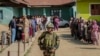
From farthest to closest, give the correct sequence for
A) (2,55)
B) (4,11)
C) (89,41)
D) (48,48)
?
(4,11) → (89,41) → (2,55) → (48,48)

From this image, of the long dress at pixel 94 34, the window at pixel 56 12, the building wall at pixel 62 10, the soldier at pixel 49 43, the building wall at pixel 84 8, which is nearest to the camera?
the soldier at pixel 49 43

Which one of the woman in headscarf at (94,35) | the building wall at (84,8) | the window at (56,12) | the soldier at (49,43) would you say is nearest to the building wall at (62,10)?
the window at (56,12)

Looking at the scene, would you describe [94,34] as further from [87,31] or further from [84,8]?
[84,8]

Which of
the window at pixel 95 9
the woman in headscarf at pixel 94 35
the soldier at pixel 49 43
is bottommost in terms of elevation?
the woman in headscarf at pixel 94 35

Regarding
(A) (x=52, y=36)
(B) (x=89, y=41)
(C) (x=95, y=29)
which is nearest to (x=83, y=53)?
(C) (x=95, y=29)

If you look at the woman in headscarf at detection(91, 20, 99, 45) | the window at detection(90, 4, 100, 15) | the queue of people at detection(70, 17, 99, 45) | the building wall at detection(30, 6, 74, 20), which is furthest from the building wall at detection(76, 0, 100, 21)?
the woman in headscarf at detection(91, 20, 99, 45)

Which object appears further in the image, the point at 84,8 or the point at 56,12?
the point at 56,12

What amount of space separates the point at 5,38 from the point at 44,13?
117ft

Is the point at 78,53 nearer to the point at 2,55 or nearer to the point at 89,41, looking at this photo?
the point at 2,55

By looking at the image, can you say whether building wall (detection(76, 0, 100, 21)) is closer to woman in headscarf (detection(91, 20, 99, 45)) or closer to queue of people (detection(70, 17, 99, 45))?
queue of people (detection(70, 17, 99, 45))

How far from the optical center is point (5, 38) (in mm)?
23984

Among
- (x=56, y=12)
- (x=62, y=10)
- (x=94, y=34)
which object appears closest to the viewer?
(x=94, y=34)

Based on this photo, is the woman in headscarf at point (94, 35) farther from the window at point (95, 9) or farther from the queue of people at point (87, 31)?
the window at point (95, 9)

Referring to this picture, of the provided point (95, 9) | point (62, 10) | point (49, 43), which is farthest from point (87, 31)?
point (62, 10)
